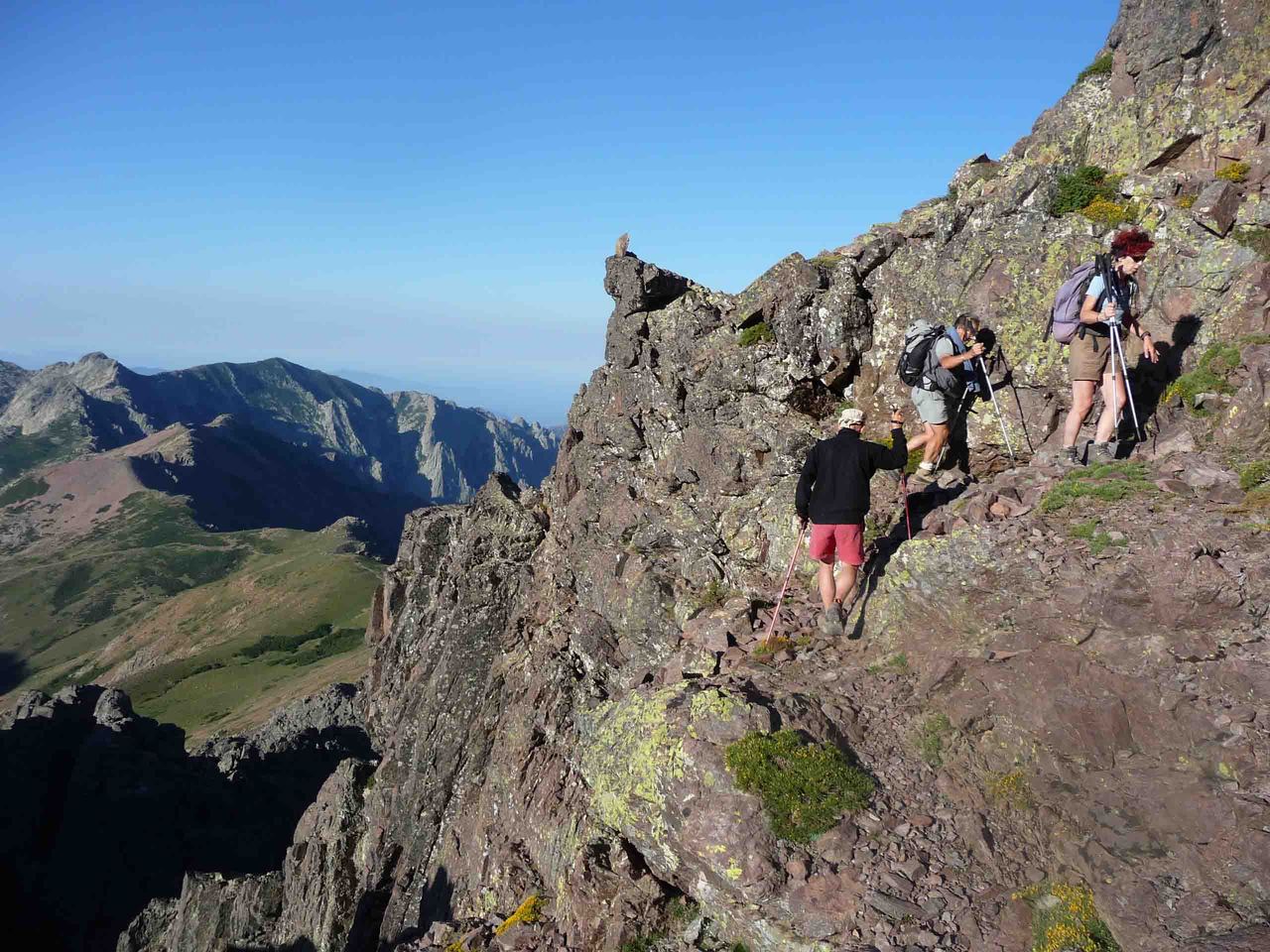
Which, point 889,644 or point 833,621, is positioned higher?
point 833,621

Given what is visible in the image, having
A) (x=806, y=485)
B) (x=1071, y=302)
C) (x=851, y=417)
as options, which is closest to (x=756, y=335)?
(x=1071, y=302)

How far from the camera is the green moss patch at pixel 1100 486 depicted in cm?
1427

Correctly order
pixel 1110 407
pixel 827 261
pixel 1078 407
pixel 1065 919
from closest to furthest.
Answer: pixel 1065 919, pixel 1110 407, pixel 1078 407, pixel 827 261

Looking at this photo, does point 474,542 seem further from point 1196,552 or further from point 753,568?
point 1196,552

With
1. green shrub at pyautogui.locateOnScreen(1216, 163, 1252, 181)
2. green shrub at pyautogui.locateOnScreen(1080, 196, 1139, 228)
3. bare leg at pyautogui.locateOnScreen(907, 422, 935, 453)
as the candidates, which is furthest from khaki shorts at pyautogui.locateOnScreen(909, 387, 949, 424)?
green shrub at pyautogui.locateOnScreen(1216, 163, 1252, 181)

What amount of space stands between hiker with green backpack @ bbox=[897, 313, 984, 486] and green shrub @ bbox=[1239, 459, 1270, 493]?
642 cm

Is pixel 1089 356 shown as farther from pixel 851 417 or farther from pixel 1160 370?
pixel 851 417

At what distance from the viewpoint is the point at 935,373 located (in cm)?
1867

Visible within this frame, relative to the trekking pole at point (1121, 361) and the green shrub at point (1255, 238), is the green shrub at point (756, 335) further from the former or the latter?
the green shrub at point (1255, 238)

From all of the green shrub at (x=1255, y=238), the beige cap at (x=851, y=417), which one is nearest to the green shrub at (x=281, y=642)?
the beige cap at (x=851, y=417)

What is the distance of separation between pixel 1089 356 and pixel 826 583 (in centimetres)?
878

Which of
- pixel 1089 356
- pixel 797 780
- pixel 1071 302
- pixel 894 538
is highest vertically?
pixel 1071 302

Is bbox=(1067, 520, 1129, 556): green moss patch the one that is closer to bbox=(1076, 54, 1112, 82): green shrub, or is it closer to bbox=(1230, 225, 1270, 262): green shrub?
bbox=(1230, 225, 1270, 262): green shrub

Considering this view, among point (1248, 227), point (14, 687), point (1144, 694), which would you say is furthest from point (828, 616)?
point (14, 687)
